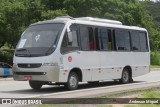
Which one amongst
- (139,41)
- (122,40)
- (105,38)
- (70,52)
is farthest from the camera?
(139,41)

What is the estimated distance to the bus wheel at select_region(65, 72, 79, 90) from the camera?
59.3ft

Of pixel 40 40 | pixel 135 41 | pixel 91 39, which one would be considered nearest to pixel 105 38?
pixel 91 39

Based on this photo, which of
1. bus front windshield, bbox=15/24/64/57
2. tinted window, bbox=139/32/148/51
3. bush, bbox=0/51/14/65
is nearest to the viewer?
bus front windshield, bbox=15/24/64/57

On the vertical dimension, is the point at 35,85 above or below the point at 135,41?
below

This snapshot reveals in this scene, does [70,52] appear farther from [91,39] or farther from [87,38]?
[91,39]

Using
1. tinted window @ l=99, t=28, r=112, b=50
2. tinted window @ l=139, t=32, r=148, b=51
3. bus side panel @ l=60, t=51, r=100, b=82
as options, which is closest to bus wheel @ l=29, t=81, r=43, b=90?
bus side panel @ l=60, t=51, r=100, b=82

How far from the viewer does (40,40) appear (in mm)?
17938

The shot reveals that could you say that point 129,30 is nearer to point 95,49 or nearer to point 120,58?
→ point 120,58

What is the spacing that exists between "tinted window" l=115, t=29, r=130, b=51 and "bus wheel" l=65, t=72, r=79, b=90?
4.12 m

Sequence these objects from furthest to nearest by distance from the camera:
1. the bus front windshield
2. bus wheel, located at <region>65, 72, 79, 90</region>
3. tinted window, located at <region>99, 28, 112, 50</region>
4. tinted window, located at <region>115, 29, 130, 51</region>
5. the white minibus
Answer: tinted window, located at <region>115, 29, 130, 51</region> → tinted window, located at <region>99, 28, 112, 50</region> → bus wheel, located at <region>65, 72, 79, 90</region> → the bus front windshield → the white minibus

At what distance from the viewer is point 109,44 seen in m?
21.3

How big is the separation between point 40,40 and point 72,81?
6.96 ft

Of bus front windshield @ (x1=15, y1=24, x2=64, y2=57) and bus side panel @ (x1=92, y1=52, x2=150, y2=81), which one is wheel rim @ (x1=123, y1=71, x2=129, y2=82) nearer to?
bus side panel @ (x1=92, y1=52, x2=150, y2=81)

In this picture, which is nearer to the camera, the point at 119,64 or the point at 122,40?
the point at 119,64
